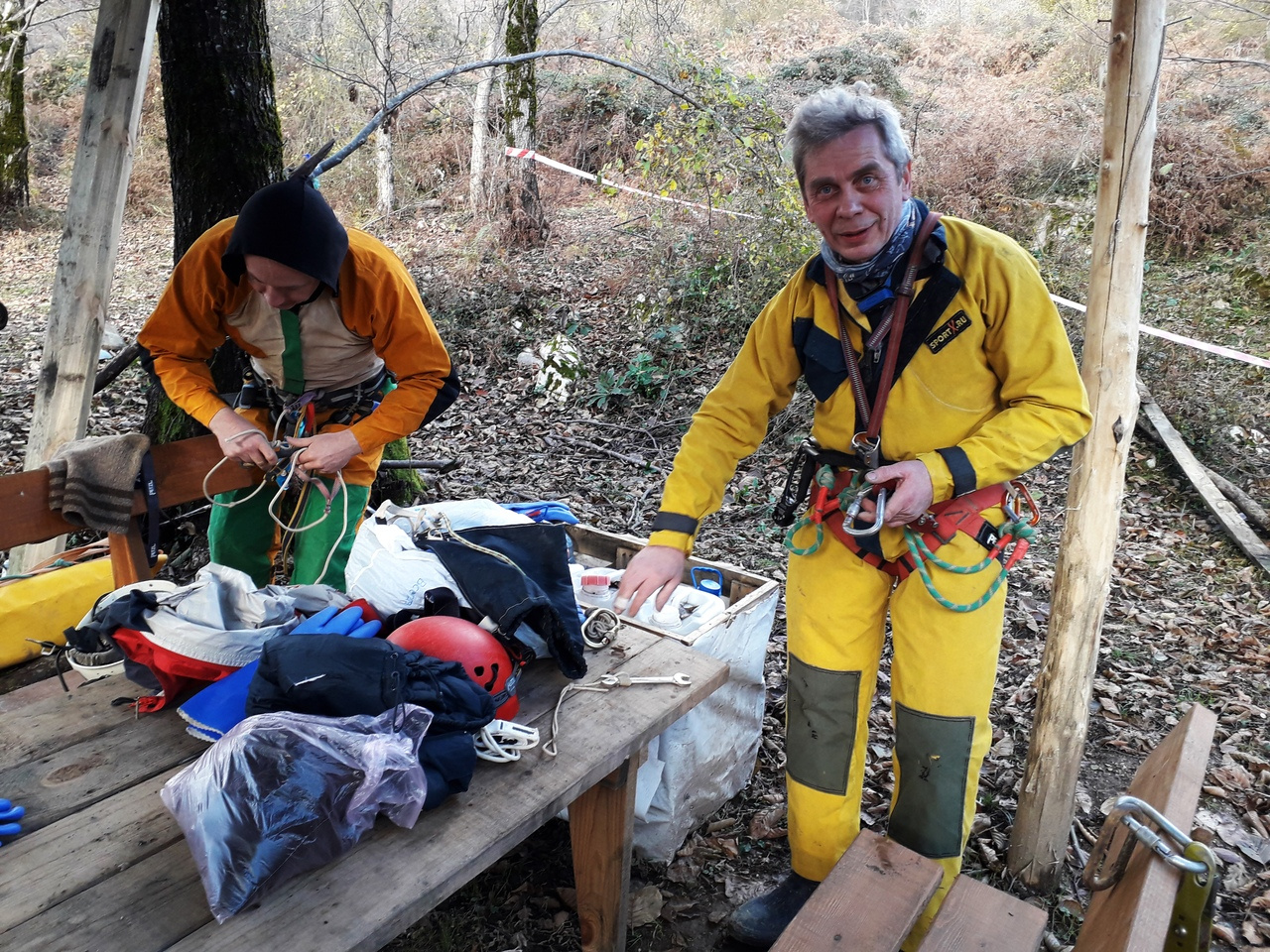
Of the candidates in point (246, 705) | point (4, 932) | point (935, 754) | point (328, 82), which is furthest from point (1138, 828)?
point (328, 82)

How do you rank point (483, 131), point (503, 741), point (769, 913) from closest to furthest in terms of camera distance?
1. point (503, 741)
2. point (769, 913)
3. point (483, 131)

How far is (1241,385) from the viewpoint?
23.9ft

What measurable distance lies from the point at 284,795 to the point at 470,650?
0.68 meters

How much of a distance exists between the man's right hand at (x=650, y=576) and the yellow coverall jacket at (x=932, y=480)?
5 cm

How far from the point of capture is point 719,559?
17.6 feet

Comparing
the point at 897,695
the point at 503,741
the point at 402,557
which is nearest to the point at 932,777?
the point at 897,695

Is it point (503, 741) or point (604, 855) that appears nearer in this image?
point (503, 741)

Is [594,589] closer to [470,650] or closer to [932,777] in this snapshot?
[470,650]

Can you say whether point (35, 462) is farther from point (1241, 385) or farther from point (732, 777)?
point (1241, 385)

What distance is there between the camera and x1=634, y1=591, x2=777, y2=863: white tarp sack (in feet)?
9.61

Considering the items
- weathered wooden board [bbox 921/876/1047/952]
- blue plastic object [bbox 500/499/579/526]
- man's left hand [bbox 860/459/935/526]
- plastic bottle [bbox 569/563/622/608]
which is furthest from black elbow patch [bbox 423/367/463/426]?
weathered wooden board [bbox 921/876/1047/952]

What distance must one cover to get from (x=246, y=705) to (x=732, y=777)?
6.58 ft

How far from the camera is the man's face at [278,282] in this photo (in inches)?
115

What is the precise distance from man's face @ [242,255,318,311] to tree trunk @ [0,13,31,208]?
13777 mm
